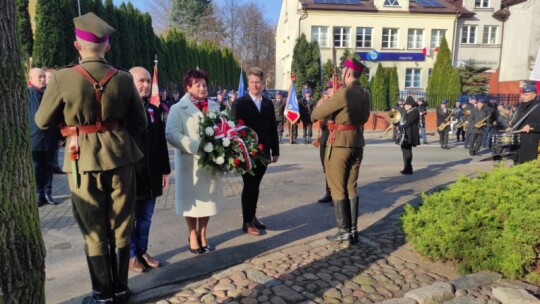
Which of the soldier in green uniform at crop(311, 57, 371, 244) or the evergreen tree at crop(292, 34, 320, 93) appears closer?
the soldier in green uniform at crop(311, 57, 371, 244)

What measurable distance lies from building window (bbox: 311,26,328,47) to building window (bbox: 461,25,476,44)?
499 inches

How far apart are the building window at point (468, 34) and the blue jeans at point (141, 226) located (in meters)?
40.2

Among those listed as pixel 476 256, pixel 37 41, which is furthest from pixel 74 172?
pixel 37 41

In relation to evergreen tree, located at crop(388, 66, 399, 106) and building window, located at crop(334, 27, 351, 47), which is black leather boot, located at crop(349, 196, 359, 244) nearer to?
evergreen tree, located at crop(388, 66, 399, 106)

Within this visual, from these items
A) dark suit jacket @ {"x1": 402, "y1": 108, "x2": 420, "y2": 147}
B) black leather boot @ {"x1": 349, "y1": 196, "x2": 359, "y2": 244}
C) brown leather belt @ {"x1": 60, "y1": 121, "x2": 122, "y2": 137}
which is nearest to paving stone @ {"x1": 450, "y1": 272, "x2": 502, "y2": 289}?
black leather boot @ {"x1": 349, "y1": 196, "x2": 359, "y2": 244}

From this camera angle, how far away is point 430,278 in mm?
4055

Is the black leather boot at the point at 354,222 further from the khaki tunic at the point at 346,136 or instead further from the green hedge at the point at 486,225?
the green hedge at the point at 486,225

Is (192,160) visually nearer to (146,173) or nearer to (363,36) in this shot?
(146,173)

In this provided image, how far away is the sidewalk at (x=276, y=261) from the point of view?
146 inches

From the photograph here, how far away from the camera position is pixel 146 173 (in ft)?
13.9

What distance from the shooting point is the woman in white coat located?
14.4 ft

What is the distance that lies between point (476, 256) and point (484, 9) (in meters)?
40.6

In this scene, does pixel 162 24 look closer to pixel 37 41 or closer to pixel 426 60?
pixel 426 60

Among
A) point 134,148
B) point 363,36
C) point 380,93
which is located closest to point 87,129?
point 134,148
